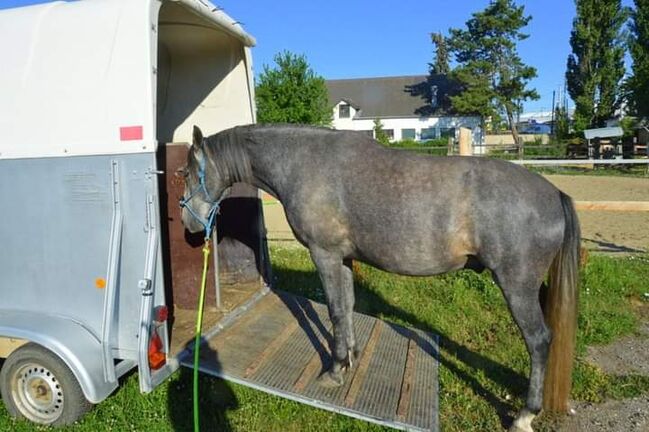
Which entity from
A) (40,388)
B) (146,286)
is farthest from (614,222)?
(40,388)

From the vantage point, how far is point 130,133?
313cm

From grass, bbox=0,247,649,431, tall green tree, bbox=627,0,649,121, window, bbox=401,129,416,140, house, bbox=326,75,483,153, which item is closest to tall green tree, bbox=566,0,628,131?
tall green tree, bbox=627,0,649,121

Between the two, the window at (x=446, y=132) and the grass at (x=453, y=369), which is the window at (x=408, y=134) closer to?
the window at (x=446, y=132)

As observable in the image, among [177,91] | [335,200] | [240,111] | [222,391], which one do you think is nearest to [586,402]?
[335,200]

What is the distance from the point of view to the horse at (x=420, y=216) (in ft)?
10.3

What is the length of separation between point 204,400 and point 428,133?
166 ft

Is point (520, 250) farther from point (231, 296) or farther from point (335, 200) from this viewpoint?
point (231, 296)

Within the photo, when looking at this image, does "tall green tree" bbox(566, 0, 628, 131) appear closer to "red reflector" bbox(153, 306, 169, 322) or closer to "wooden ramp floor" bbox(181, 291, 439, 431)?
"wooden ramp floor" bbox(181, 291, 439, 431)

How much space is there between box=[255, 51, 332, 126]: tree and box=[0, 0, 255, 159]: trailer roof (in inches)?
898

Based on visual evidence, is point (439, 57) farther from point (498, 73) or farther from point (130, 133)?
Answer: point (130, 133)

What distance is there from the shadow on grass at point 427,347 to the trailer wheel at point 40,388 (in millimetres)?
1884

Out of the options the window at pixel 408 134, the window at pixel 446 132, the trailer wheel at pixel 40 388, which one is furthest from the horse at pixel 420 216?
the window at pixel 408 134

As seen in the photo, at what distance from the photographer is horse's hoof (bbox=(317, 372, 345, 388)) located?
3.59 meters

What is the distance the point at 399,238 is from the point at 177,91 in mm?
3439
